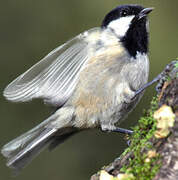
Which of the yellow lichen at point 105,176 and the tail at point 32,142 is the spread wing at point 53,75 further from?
the yellow lichen at point 105,176

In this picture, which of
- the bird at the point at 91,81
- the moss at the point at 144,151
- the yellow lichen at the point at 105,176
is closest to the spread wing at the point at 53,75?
the bird at the point at 91,81

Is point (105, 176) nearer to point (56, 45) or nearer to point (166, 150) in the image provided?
point (166, 150)

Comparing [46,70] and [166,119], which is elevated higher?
[46,70]

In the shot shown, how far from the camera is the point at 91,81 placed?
9.40ft

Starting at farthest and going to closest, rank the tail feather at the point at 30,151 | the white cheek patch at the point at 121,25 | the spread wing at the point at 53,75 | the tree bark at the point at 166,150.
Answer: the white cheek patch at the point at 121,25
the tail feather at the point at 30,151
the spread wing at the point at 53,75
the tree bark at the point at 166,150

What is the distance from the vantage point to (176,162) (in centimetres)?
157

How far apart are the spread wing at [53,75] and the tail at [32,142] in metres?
0.29

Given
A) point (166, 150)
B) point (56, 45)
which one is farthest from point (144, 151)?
point (56, 45)

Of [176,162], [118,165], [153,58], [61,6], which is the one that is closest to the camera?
[176,162]

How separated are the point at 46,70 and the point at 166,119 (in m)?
1.20

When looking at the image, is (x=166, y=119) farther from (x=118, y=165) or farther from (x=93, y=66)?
(x=93, y=66)

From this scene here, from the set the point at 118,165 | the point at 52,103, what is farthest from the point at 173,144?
the point at 52,103

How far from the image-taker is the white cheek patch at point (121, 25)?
287 cm

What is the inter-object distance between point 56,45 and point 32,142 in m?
2.17
